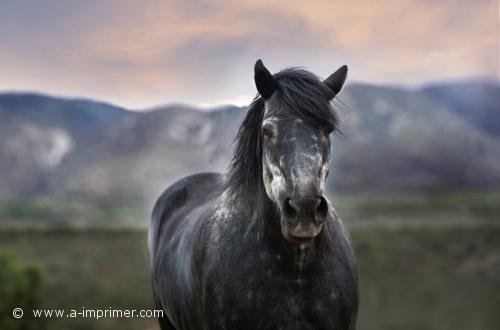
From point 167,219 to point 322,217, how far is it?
342 centimetres

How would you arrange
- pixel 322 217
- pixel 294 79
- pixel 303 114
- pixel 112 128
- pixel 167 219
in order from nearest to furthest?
pixel 322 217
pixel 303 114
pixel 294 79
pixel 167 219
pixel 112 128

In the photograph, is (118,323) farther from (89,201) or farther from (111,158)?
(111,158)

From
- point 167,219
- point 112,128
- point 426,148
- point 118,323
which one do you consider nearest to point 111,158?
point 112,128

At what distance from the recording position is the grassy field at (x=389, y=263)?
66.9ft

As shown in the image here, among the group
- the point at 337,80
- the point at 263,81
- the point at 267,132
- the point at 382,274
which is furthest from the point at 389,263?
the point at 267,132

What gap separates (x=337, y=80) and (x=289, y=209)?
1.19 m

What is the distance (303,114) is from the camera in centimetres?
329

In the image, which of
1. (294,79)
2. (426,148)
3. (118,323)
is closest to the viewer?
(294,79)

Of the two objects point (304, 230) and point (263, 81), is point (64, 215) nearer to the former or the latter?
point (263, 81)

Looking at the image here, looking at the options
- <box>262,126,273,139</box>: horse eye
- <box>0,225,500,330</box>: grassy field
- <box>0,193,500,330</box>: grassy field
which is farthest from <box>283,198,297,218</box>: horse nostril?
<box>0,225,500,330</box>: grassy field

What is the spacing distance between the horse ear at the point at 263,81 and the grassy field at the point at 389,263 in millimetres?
12398

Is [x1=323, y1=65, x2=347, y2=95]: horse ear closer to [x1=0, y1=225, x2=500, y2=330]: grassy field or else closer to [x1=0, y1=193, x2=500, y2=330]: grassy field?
[x1=0, y1=193, x2=500, y2=330]: grassy field

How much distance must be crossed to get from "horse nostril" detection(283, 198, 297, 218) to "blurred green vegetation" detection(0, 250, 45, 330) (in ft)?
79.3

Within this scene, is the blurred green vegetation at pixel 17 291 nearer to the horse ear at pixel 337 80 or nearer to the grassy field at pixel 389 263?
the grassy field at pixel 389 263
